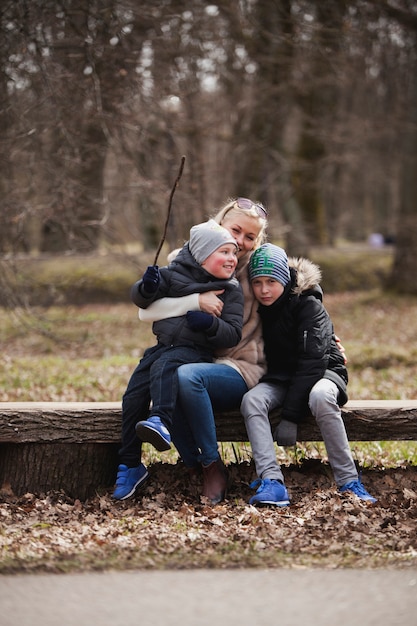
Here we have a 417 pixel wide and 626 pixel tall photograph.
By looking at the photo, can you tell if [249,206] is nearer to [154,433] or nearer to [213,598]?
[154,433]

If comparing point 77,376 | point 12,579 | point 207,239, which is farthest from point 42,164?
point 12,579

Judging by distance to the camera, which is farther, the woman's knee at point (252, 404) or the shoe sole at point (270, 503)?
the woman's knee at point (252, 404)

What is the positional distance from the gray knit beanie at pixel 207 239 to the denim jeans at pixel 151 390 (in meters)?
0.59

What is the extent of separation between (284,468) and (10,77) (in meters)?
5.48

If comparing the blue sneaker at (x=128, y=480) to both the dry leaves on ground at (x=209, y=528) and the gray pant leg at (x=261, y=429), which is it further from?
the gray pant leg at (x=261, y=429)

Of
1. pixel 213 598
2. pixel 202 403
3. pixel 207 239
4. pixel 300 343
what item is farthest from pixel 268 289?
pixel 213 598

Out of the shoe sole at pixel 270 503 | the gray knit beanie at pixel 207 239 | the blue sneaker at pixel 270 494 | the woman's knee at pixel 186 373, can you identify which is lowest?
the shoe sole at pixel 270 503

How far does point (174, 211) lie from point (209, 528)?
315 inches

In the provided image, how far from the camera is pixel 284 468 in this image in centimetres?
590

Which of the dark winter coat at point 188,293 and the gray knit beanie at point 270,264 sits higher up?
the gray knit beanie at point 270,264

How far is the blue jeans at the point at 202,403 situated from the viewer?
512 centimetres

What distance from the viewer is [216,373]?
207 inches

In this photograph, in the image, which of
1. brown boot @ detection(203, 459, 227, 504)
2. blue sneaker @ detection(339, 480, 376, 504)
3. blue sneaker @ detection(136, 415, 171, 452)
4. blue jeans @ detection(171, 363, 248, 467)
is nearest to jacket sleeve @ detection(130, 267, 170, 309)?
blue jeans @ detection(171, 363, 248, 467)

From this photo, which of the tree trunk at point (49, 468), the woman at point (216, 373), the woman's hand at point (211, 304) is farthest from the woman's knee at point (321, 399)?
the tree trunk at point (49, 468)
